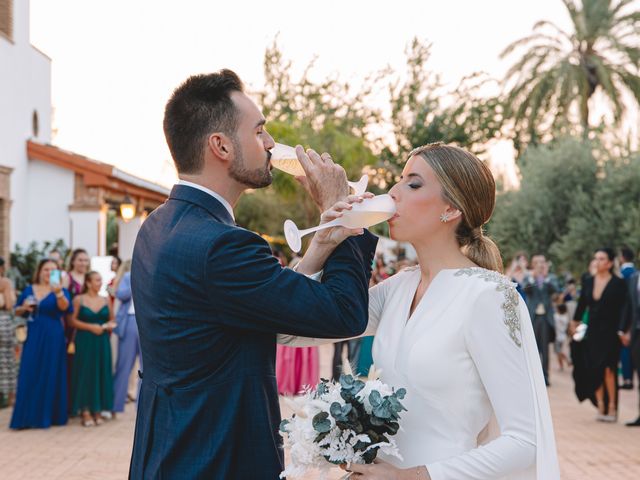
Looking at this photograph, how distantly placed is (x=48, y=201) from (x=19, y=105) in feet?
6.50

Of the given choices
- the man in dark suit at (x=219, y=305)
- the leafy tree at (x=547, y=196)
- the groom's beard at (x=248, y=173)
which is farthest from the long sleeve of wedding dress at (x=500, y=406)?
the leafy tree at (x=547, y=196)

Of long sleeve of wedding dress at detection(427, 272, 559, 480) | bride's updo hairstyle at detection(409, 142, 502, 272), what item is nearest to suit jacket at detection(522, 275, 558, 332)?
bride's updo hairstyle at detection(409, 142, 502, 272)

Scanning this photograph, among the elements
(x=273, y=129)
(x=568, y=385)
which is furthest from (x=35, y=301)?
(x=273, y=129)

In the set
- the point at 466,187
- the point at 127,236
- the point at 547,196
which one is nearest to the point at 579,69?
the point at 547,196

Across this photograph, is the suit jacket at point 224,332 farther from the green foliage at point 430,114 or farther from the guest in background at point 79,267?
the green foliage at point 430,114

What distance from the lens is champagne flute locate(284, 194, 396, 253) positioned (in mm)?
2875

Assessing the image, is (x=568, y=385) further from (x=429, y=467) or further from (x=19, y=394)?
(x=429, y=467)

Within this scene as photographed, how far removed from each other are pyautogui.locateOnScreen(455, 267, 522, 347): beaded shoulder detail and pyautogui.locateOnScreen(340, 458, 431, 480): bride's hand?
0.52 meters

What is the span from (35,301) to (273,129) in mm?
21528

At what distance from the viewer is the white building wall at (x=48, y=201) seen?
18.8 meters

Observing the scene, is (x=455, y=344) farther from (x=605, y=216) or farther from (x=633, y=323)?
(x=605, y=216)

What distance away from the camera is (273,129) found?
33.0 m

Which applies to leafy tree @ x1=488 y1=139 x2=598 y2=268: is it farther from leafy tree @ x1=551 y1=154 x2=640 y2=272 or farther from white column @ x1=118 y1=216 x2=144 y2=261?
white column @ x1=118 y1=216 x2=144 y2=261

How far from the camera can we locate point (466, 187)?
3.29 meters
